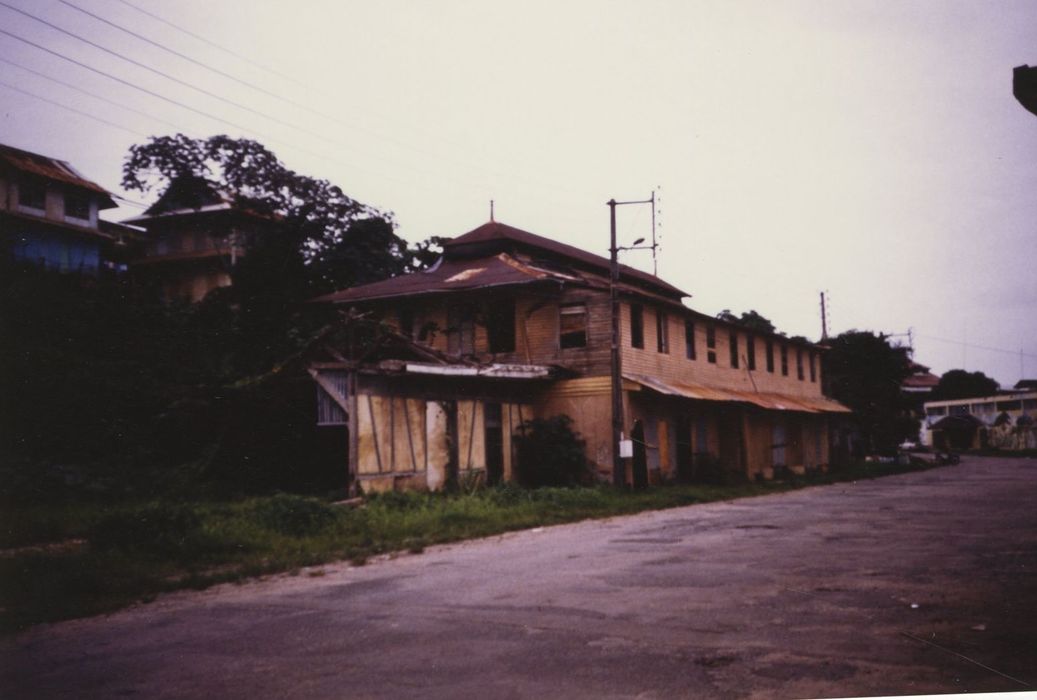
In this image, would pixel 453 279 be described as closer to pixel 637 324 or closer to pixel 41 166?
pixel 637 324

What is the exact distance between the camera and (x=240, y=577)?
8.45m

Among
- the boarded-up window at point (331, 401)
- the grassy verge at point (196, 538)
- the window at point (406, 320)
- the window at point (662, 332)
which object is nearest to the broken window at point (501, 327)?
the window at point (406, 320)

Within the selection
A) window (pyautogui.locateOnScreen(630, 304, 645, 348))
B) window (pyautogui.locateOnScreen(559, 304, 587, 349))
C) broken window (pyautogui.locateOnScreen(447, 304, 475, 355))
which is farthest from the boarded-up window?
window (pyautogui.locateOnScreen(630, 304, 645, 348))

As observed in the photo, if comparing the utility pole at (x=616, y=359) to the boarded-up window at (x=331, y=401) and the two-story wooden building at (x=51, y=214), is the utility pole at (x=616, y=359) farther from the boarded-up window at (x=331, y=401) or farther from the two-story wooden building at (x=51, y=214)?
the two-story wooden building at (x=51, y=214)

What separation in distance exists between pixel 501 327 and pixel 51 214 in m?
14.2

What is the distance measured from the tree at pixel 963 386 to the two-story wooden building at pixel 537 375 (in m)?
15.8

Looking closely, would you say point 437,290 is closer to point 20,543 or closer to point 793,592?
point 20,543

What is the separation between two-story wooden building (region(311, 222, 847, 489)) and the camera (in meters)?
16.0

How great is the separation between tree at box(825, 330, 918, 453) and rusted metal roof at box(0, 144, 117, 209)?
39330mm

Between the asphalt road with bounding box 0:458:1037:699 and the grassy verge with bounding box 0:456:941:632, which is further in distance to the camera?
the grassy verge with bounding box 0:456:941:632

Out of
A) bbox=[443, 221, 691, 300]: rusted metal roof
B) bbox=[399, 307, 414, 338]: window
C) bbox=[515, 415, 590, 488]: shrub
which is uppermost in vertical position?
bbox=[443, 221, 691, 300]: rusted metal roof

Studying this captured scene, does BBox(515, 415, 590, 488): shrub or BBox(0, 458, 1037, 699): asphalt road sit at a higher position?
BBox(515, 415, 590, 488): shrub

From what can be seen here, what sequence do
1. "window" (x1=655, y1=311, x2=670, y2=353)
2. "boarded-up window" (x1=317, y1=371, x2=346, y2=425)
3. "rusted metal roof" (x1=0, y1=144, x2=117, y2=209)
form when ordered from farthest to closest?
"window" (x1=655, y1=311, x2=670, y2=353) → "boarded-up window" (x1=317, y1=371, x2=346, y2=425) → "rusted metal roof" (x1=0, y1=144, x2=117, y2=209)

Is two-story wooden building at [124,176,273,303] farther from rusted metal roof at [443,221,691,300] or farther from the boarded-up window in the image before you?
rusted metal roof at [443,221,691,300]
